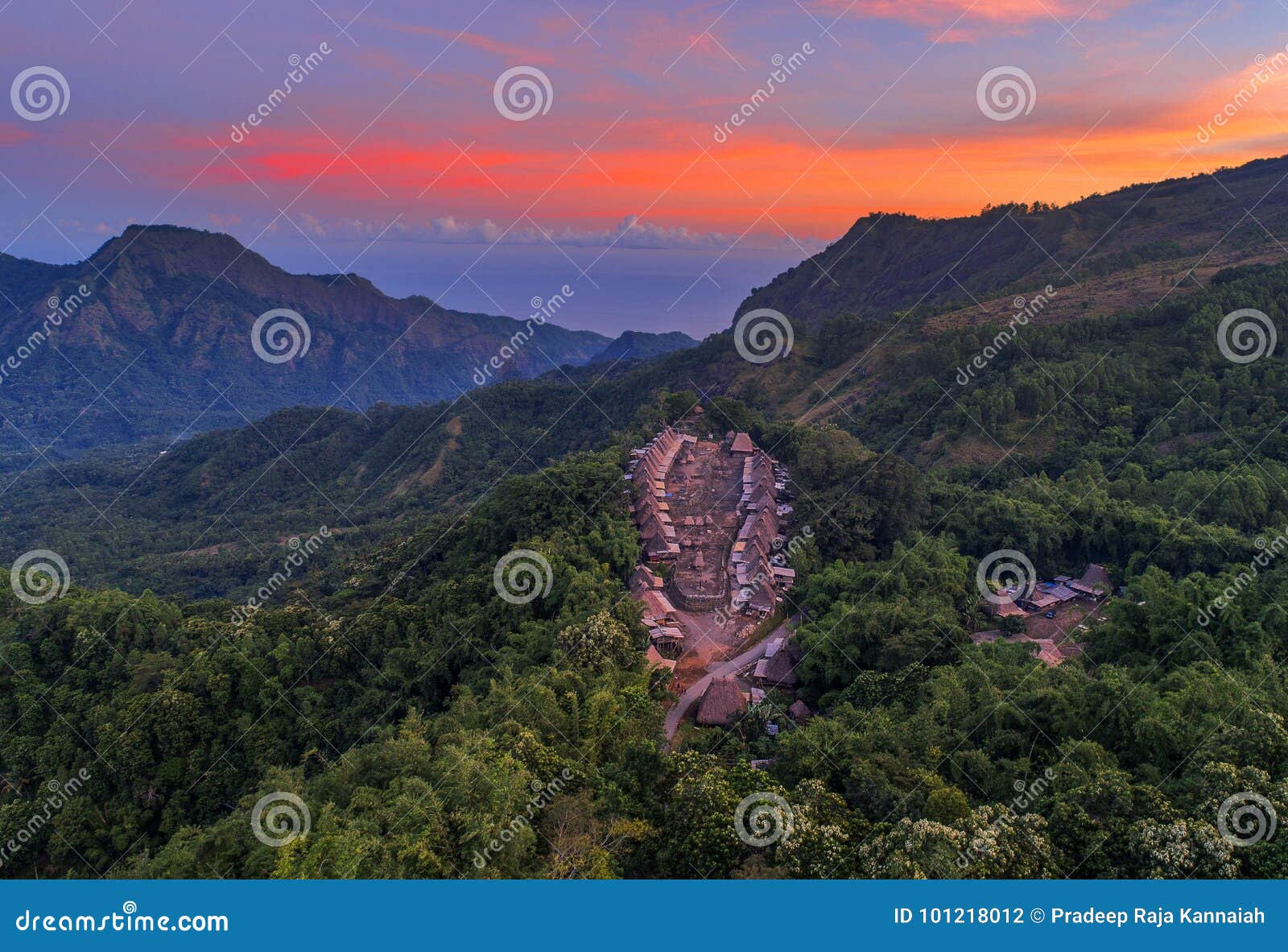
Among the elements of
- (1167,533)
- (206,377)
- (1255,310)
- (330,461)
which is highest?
(206,377)

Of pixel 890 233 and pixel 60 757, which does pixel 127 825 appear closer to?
pixel 60 757

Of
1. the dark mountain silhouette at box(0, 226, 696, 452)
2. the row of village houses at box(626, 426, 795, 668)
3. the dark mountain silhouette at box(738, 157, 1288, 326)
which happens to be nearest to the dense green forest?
the row of village houses at box(626, 426, 795, 668)

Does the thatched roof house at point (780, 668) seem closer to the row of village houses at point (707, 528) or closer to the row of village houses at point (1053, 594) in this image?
the row of village houses at point (707, 528)

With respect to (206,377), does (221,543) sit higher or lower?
lower

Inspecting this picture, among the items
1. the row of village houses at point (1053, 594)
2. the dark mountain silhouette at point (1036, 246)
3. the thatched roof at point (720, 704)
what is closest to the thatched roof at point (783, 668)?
the thatched roof at point (720, 704)

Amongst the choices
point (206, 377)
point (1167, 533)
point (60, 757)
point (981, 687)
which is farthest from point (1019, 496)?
point (206, 377)

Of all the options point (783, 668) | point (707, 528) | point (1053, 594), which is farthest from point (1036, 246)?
point (783, 668)
